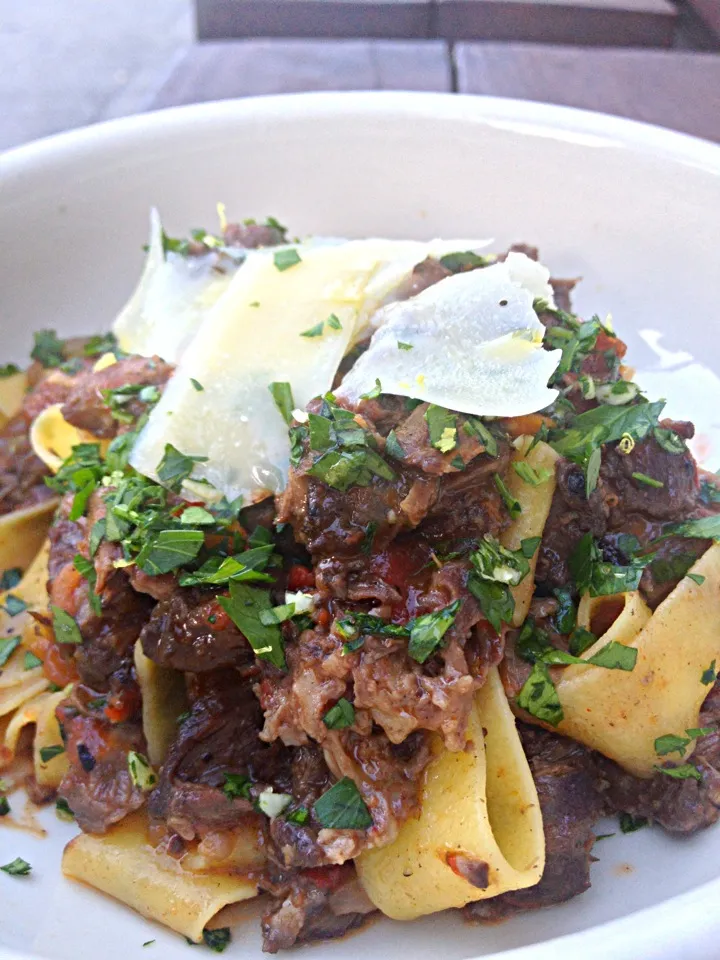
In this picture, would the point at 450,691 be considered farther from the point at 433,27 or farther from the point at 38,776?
the point at 433,27

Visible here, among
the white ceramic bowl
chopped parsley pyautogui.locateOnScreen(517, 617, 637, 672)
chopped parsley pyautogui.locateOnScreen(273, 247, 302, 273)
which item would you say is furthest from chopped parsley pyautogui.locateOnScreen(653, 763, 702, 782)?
chopped parsley pyautogui.locateOnScreen(273, 247, 302, 273)

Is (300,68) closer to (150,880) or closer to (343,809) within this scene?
(343,809)

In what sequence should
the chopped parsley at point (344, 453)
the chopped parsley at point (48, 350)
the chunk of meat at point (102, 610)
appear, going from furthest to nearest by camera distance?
the chopped parsley at point (48, 350), the chunk of meat at point (102, 610), the chopped parsley at point (344, 453)

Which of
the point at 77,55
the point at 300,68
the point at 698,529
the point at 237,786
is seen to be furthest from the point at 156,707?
the point at 77,55

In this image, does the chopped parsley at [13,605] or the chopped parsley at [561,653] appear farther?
the chopped parsley at [13,605]

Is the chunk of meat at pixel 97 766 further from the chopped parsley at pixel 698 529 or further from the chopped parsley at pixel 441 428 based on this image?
the chopped parsley at pixel 698 529

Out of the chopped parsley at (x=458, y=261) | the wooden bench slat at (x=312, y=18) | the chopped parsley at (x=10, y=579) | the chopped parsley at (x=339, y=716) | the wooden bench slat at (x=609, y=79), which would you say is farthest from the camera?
the wooden bench slat at (x=312, y=18)

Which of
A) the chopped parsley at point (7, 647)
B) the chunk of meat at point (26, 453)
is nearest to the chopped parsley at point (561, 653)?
the chopped parsley at point (7, 647)
